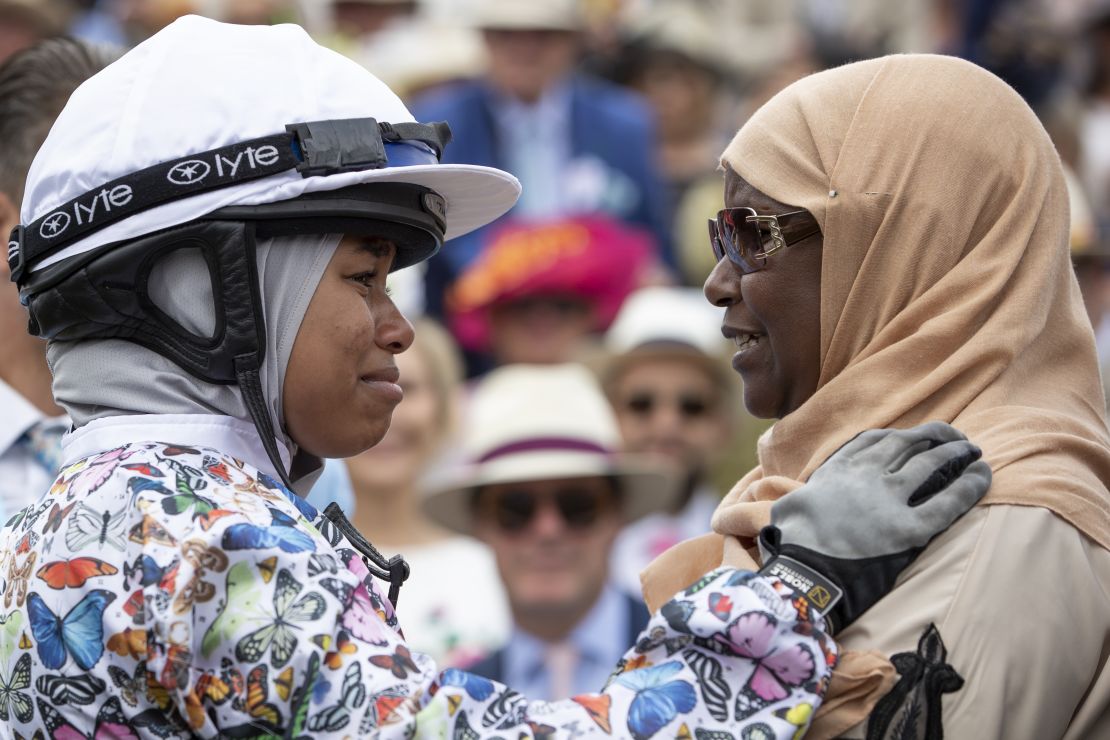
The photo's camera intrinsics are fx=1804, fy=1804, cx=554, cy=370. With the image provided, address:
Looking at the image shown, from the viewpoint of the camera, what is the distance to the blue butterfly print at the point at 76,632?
2.73 meters

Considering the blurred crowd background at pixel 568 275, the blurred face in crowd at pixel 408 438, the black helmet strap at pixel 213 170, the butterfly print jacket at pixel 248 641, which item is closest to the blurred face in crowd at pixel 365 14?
the blurred crowd background at pixel 568 275

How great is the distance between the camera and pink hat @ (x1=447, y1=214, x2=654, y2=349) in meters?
7.16

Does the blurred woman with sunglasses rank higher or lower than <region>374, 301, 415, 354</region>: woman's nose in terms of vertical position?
lower

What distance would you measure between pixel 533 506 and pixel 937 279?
3117 millimetres

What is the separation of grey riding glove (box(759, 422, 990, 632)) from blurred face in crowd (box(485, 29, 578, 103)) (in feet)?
17.7

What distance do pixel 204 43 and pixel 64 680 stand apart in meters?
1.08

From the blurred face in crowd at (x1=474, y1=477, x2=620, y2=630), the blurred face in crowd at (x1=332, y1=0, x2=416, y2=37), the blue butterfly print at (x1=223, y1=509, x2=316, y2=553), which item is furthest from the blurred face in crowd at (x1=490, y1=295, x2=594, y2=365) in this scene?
the blue butterfly print at (x1=223, y1=509, x2=316, y2=553)

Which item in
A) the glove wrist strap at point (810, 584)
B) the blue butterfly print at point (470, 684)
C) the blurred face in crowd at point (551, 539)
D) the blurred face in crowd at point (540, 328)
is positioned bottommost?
the blurred face in crowd at point (551, 539)

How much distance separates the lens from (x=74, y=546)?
2.78 meters

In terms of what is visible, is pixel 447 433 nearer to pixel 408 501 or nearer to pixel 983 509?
pixel 408 501

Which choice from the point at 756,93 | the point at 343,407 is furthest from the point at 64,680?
the point at 756,93

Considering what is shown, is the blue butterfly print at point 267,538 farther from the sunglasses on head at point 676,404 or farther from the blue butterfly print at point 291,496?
the sunglasses on head at point 676,404

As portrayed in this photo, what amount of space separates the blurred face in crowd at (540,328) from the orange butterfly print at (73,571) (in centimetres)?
455

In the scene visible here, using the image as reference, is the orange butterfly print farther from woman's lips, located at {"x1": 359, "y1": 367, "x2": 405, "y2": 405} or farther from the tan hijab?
the tan hijab
